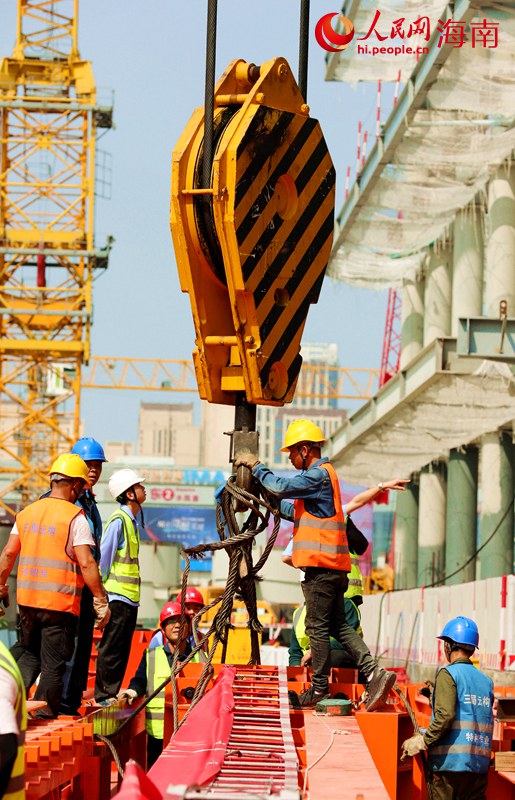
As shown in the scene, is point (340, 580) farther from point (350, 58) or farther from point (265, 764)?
point (350, 58)

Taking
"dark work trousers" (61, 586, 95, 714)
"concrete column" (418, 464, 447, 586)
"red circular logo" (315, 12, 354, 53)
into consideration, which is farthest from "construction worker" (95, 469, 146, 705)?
"concrete column" (418, 464, 447, 586)

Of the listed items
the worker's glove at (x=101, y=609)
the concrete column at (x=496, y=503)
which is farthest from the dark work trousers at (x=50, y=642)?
the concrete column at (x=496, y=503)

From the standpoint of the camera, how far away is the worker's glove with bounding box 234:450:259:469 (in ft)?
24.5

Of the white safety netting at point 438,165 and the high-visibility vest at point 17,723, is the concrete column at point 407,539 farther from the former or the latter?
the high-visibility vest at point 17,723

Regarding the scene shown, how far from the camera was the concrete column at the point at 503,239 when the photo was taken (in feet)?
79.6

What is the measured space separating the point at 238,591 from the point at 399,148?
717 inches

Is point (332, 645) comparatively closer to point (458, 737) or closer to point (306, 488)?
point (306, 488)

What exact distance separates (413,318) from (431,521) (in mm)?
4899

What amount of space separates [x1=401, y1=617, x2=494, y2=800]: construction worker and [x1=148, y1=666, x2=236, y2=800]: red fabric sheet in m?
1.07

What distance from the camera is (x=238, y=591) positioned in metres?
7.45

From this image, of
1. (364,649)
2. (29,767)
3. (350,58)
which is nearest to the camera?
(29,767)

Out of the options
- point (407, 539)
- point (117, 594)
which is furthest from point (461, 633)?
point (407, 539)

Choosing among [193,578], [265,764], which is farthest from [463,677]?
[193,578]

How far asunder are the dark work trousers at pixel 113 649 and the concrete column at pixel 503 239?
1614 centimetres
